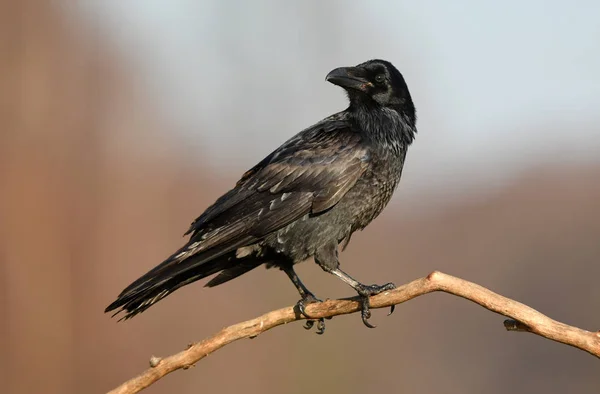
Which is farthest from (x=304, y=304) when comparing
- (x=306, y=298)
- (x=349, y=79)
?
(x=349, y=79)

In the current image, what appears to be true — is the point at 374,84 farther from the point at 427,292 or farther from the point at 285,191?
the point at 427,292

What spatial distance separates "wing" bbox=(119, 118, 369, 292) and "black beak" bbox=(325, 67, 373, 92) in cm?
36

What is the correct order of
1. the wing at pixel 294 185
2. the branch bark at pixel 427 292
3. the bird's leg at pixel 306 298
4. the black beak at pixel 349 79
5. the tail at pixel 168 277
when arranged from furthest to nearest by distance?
the black beak at pixel 349 79
the wing at pixel 294 185
the bird's leg at pixel 306 298
the tail at pixel 168 277
the branch bark at pixel 427 292

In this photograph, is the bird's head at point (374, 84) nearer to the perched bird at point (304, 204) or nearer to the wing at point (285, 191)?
the perched bird at point (304, 204)

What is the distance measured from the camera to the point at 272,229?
595 centimetres

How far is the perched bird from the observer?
5.89m

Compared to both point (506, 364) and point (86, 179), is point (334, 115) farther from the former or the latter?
point (506, 364)

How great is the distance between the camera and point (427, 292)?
14.9 ft

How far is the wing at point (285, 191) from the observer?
19.2 feet

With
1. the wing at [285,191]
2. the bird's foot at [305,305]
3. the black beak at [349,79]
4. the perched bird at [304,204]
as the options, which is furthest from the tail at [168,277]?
the black beak at [349,79]

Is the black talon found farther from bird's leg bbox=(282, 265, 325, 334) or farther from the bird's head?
the bird's head


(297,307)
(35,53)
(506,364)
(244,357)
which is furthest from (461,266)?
(297,307)

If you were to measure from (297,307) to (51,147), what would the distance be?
10.7 metres

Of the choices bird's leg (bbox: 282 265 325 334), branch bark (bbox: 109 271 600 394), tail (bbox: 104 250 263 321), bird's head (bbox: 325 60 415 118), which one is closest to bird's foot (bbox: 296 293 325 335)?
bird's leg (bbox: 282 265 325 334)
